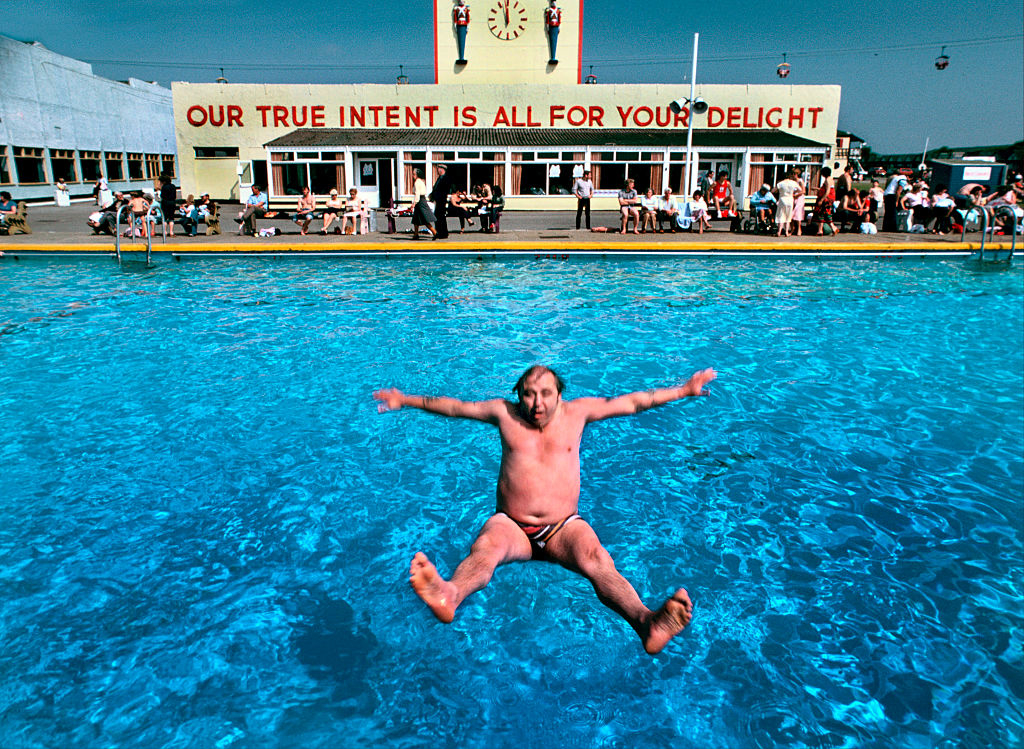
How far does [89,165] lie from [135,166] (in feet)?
21.5

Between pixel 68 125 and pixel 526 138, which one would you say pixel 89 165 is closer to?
pixel 68 125

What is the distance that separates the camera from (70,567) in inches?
164

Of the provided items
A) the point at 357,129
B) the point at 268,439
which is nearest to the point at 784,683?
the point at 268,439

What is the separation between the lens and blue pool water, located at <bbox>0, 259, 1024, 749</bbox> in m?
3.17

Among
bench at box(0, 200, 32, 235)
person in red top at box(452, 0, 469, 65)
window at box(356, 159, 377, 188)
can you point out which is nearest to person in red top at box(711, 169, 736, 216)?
window at box(356, 159, 377, 188)

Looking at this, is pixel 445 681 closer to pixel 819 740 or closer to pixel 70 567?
pixel 819 740

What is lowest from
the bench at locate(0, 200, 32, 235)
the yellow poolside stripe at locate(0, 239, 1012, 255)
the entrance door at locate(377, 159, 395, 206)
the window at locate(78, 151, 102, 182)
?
the yellow poolside stripe at locate(0, 239, 1012, 255)

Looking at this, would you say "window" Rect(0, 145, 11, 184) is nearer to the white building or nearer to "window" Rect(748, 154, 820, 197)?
the white building

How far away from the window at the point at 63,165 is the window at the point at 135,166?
7048mm

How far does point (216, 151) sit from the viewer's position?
29.8 metres

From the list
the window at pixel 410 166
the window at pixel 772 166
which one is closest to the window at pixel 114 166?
the window at pixel 410 166

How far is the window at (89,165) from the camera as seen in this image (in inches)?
1490

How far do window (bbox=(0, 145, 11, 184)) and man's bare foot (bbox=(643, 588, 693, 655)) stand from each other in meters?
37.1

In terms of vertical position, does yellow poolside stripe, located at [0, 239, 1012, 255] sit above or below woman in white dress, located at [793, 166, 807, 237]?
below
